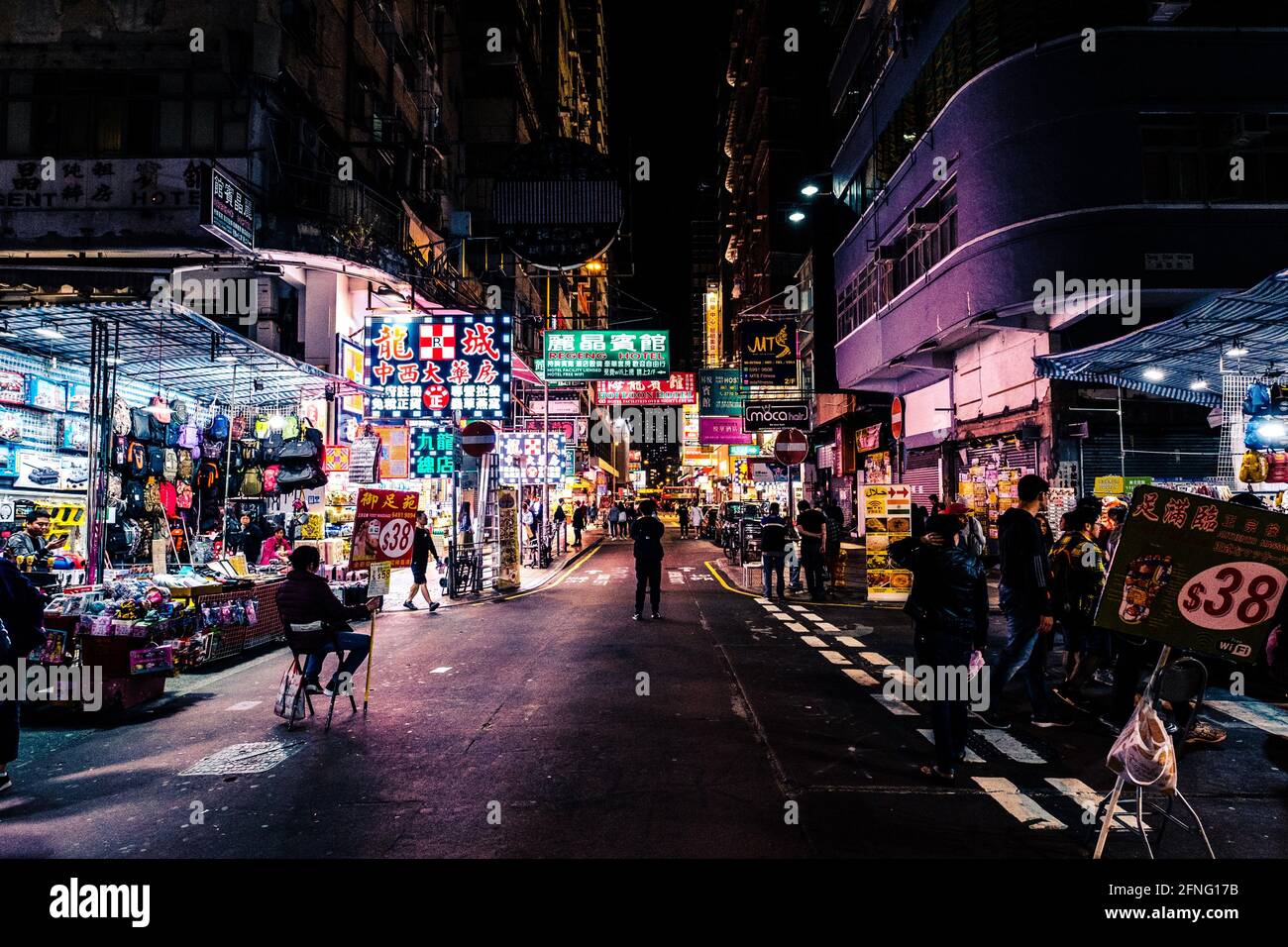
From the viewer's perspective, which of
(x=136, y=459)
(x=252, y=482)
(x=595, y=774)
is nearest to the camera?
(x=595, y=774)

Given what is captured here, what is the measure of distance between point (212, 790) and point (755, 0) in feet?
191

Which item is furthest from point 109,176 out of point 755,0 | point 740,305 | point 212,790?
point 740,305

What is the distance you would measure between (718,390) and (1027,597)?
27.7 meters

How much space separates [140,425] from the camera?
446 inches

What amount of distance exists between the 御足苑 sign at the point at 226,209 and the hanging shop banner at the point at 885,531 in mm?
14801

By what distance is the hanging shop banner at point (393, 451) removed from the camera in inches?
716

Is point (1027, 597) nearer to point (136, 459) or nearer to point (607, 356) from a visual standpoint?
point (136, 459)

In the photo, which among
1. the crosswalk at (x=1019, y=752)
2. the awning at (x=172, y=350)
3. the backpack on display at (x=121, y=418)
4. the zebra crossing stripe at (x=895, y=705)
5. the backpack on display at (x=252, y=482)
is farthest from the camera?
the backpack on display at (x=252, y=482)

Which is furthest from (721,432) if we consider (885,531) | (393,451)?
(885,531)

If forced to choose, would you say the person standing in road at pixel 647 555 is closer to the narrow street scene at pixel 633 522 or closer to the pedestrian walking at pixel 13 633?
the narrow street scene at pixel 633 522

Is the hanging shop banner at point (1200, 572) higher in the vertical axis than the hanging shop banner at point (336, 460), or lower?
lower

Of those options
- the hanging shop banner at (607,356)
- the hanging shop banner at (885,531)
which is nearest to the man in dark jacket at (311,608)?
the hanging shop banner at (885,531)

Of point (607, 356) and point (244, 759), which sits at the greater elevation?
point (607, 356)

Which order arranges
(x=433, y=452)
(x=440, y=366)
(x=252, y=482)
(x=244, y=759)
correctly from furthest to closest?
(x=433, y=452) → (x=440, y=366) → (x=252, y=482) → (x=244, y=759)
